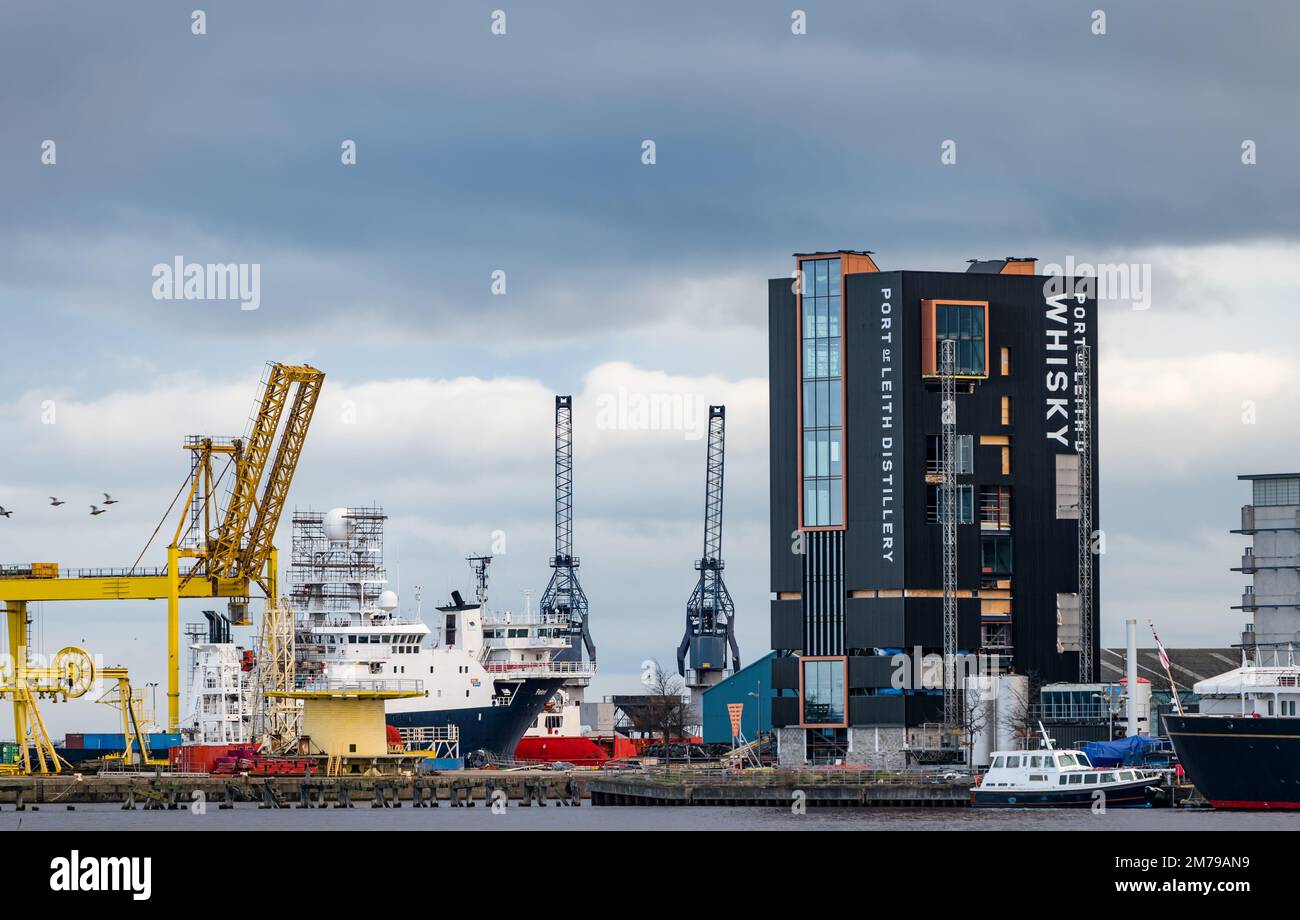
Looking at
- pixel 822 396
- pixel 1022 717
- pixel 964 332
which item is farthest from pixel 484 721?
pixel 964 332

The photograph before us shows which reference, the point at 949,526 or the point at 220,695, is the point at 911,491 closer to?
the point at 949,526

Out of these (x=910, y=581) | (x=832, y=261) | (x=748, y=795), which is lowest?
(x=748, y=795)

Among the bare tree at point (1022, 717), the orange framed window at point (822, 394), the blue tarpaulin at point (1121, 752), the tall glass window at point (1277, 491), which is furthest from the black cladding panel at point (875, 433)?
the tall glass window at point (1277, 491)

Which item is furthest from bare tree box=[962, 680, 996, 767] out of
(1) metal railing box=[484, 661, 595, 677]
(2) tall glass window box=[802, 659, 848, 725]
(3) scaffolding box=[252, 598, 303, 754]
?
(3) scaffolding box=[252, 598, 303, 754]

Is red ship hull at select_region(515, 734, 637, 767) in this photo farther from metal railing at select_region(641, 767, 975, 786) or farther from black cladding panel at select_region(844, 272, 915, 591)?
metal railing at select_region(641, 767, 975, 786)

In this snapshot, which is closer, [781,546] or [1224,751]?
[1224,751]

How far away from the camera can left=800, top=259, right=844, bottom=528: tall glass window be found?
12731 centimetres

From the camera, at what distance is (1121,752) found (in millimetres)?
108375

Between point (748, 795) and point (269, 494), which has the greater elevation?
point (269, 494)

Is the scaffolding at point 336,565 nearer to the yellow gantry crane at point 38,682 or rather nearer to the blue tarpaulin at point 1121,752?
the yellow gantry crane at point 38,682
